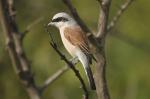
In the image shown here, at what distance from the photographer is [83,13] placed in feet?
19.9

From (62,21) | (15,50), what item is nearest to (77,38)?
(62,21)

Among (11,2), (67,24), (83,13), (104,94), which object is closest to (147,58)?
(83,13)

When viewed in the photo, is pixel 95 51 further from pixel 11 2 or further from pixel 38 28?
pixel 38 28

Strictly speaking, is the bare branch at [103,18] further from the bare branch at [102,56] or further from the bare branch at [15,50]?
the bare branch at [15,50]

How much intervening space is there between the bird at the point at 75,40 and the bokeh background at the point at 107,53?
1215 mm

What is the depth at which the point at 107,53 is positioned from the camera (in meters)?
5.71

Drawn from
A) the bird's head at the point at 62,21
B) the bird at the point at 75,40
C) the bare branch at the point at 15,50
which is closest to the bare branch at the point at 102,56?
the bird at the point at 75,40

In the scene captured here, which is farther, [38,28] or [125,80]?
[38,28]

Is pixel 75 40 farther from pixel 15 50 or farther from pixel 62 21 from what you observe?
pixel 15 50

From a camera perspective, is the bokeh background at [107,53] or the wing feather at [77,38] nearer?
the wing feather at [77,38]

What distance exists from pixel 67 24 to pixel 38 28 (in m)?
1.76

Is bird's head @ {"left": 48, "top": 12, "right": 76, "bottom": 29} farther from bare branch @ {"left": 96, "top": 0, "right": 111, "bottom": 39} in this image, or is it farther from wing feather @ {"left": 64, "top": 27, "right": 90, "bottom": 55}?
bare branch @ {"left": 96, "top": 0, "right": 111, "bottom": 39}

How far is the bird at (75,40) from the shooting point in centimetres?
368

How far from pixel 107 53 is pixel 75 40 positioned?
175cm
